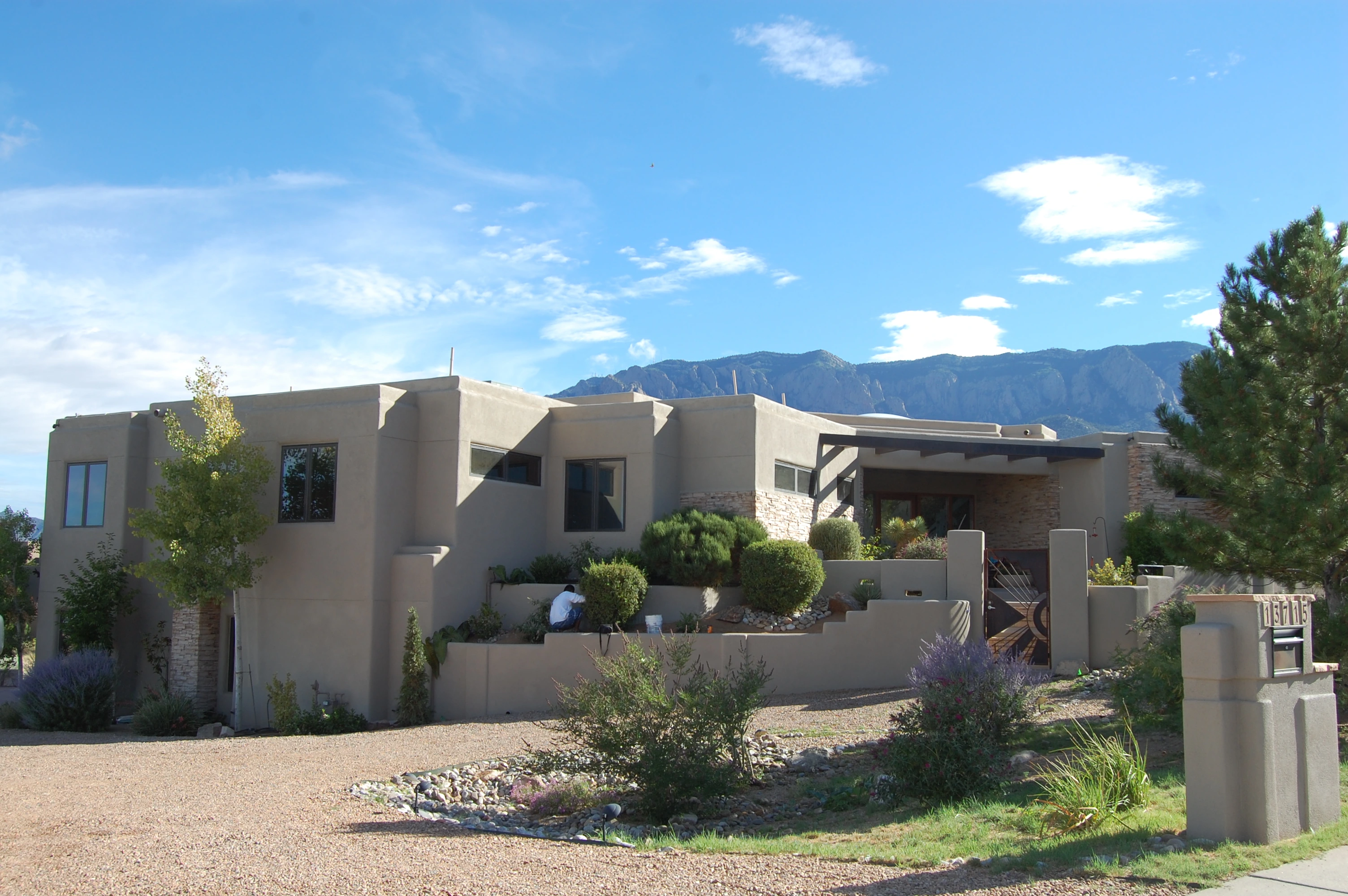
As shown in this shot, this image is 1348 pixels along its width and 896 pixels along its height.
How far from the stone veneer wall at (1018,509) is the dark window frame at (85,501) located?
2130cm

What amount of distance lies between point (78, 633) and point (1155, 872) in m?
21.4

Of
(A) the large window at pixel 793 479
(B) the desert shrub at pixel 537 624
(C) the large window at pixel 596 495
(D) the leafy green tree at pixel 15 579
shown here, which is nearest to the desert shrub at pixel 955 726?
(B) the desert shrub at pixel 537 624

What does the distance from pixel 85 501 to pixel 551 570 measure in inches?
449

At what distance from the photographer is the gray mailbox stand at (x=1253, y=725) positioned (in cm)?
734

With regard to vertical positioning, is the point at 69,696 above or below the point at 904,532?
below

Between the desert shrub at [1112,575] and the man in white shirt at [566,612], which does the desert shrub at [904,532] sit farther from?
the man in white shirt at [566,612]

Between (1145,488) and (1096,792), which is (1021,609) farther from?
(1096,792)

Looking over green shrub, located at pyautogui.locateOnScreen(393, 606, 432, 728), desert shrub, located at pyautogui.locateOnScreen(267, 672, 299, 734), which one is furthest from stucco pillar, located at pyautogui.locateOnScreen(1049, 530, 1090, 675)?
desert shrub, located at pyautogui.locateOnScreen(267, 672, 299, 734)

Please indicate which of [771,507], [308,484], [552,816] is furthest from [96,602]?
[552,816]

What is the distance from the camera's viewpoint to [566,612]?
60.4 feet

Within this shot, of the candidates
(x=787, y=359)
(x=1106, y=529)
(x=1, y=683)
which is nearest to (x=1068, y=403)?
(x=787, y=359)

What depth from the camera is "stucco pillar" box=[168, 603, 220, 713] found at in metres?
20.7

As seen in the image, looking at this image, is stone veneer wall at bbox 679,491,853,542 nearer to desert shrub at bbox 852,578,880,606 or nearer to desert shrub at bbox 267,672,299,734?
Result: desert shrub at bbox 852,578,880,606

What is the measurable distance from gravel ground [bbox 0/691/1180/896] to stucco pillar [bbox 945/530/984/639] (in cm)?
513
